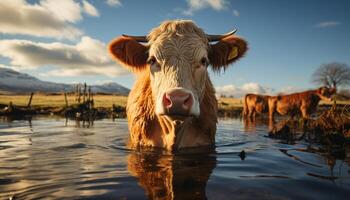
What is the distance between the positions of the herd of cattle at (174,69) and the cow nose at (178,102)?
22 cm

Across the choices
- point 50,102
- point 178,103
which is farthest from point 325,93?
point 50,102

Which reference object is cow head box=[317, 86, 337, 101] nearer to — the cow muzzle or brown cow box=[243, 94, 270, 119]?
brown cow box=[243, 94, 270, 119]

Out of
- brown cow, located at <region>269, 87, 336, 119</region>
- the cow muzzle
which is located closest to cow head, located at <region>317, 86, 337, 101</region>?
brown cow, located at <region>269, 87, 336, 119</region>

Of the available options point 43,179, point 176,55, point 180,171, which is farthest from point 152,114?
point 43,179

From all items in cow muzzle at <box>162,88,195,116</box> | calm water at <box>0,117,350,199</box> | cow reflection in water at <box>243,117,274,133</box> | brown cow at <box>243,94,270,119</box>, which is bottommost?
calm water at <box>0,117,350,199</box>

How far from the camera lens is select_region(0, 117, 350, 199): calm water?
303 cm

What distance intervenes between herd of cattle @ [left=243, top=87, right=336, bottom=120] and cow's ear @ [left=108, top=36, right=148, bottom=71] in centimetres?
1416

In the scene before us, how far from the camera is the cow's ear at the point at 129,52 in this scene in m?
5.81

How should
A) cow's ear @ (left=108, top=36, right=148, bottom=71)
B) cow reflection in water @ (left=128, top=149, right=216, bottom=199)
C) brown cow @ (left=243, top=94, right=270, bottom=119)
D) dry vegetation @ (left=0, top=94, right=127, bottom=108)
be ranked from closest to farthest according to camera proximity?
cow reflection in water @ (left=128, top=149, right=216, bottom=199) → cow's ear @ (left=108, top=36, right=148, bottom=71) → brown cow @ (left=243, top=94, right=270, bottom=119) → dry vegetation @ (left=0, top=94, right=127, bottom=108)

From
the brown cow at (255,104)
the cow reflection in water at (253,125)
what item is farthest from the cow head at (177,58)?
the brown cow at (255,104)

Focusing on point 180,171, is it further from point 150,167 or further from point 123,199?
point 123,199

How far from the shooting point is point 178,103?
3.83 meters

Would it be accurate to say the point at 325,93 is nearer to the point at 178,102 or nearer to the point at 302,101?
the point at 302,101

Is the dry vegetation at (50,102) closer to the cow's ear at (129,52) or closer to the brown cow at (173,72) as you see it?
the cow's ear at (129,52)
